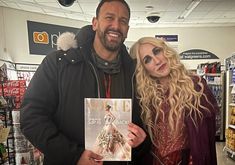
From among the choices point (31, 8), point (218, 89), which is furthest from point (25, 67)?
point (218, 89)

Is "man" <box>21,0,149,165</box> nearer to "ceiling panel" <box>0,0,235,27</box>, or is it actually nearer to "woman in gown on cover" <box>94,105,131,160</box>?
"woman in gown on cover" <box>94,105,131,160</box>

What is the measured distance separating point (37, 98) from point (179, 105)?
2.81 feet

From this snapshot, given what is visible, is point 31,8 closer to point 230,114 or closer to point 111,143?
point 230,114

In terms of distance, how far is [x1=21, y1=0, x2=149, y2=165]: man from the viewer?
138 cm

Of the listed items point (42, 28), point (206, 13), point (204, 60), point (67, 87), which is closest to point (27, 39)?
point (42, 28)

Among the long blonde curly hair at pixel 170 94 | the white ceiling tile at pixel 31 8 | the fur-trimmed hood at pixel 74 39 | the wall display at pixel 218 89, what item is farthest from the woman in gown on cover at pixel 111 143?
the white ceiling tile at pixel 31 8

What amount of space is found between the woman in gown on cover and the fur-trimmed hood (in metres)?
0.47

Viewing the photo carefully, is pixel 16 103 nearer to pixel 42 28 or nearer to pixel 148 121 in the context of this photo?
pixel 148 121

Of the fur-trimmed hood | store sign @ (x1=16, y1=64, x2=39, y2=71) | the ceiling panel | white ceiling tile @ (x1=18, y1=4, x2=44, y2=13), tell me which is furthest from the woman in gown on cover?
white ceiling tile @ (x1=18, y1=4, x2=44, y2=13)

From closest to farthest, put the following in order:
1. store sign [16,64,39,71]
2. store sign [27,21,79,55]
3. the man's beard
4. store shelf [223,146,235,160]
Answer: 1. the man's beard
2. store shelf [223,146,235,160]
3. store sign [16,64,39,71]
4. store sign [27,21,79,55]

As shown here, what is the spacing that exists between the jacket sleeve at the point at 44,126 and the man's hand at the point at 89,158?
0.08 feet

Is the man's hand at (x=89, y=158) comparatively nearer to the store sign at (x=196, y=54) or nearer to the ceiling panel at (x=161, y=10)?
the ceiling panel at (x=161, y=10)

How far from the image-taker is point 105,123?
139cm

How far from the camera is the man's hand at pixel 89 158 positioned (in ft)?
4.51
